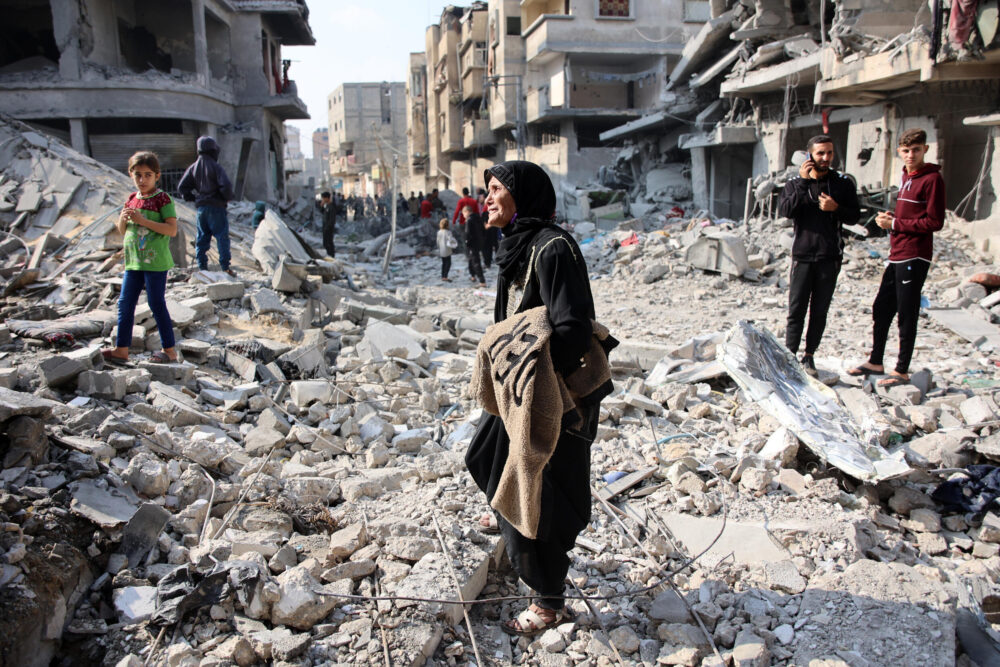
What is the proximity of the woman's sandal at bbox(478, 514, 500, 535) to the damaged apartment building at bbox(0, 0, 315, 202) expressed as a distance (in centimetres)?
1728

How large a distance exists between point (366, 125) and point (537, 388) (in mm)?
56474

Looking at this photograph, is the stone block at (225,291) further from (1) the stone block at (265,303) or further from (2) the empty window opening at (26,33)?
(2) the empty window opening at (26,33)

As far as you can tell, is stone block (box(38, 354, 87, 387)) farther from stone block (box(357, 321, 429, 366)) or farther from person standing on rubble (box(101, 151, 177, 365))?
stone block (box(357, 321, 429, 366))

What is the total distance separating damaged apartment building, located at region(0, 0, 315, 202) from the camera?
661 inches

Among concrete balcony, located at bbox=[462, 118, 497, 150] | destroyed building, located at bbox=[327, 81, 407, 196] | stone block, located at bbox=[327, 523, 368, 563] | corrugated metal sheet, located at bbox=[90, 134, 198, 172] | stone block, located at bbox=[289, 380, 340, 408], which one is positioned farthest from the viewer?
destroyed building, located at bbox=[327, 81, 407, 196]

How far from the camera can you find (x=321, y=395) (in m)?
4.79

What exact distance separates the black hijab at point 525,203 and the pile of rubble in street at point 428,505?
127 centimetres

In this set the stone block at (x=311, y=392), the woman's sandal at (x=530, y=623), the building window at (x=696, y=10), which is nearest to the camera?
the woman's sandal at (x=530, y=623)

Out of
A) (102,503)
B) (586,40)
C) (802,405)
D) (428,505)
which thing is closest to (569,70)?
(586,40)

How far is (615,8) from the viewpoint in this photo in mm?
26828

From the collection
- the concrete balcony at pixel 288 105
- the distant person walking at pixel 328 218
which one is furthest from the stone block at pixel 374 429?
the concrete balcony at pixel 288 105

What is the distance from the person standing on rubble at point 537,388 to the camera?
2.00 meters

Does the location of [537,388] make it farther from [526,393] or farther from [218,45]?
[218,45]

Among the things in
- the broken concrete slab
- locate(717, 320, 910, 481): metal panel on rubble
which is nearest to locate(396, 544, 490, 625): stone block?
the broken concrete slab
